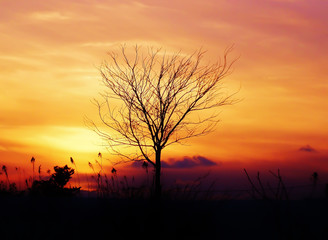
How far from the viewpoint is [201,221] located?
9.47 meters

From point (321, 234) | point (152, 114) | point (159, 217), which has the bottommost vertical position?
point (321, 234)

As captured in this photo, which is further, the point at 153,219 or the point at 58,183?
the point at 58,183

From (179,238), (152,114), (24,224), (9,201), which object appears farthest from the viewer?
(152,114)

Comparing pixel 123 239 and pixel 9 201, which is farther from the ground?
pixel 9 201

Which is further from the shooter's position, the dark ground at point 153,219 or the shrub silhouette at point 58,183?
the shrub silhouette at point 58,183

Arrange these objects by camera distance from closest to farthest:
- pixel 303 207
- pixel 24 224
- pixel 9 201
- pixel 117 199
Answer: pixel 117 199, pixel 24 224, pixel 303 207, pixel 9 201

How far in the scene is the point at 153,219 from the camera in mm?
9438

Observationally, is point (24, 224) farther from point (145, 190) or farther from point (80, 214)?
point (145, 190)

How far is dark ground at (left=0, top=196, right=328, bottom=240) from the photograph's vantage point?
936cm

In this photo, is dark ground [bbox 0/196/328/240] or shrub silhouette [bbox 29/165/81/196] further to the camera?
shrub silhouette [bbox 29/165/81/196]

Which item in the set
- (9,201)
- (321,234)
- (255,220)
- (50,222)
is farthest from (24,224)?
(321,234)

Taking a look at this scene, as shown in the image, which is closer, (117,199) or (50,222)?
(117,199)

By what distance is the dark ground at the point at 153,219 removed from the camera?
30.7 ft

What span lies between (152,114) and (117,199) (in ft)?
20.5
